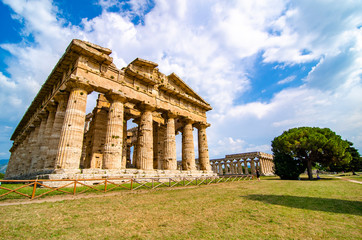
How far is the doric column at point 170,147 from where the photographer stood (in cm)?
1923

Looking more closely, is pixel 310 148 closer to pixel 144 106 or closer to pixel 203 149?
pixel 203 149

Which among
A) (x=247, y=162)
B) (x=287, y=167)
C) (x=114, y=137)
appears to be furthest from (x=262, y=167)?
(x=114, y=137)

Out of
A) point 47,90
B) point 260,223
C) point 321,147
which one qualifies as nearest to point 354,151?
point 321,147

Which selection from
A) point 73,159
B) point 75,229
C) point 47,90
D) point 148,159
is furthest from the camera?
point 47,90

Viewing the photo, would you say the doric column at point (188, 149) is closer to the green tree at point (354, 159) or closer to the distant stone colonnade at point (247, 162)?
the distant stone colonnade at point (247, 162)

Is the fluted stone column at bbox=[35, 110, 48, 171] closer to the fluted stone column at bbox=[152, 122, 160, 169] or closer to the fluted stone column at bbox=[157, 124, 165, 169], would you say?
the fluted stone column at bbox=[152, 122, 160, 169]

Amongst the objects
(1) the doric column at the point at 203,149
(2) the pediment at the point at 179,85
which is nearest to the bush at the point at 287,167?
(1) the doric column at the point at 203,149

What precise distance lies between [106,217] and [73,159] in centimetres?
888

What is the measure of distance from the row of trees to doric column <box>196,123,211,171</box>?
12.6m

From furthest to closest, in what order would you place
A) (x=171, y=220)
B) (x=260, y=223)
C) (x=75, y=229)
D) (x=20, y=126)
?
(x=20, y=126)
(x=171, y=220)
(x=260, y=223)
(x=75, y=229)

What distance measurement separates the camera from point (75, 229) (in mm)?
4418

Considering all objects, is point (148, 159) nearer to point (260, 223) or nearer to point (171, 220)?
point (171, 220)

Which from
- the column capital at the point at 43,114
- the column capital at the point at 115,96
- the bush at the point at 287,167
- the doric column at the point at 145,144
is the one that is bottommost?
the bush at the point at 287,167

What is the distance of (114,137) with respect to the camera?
1502cm
